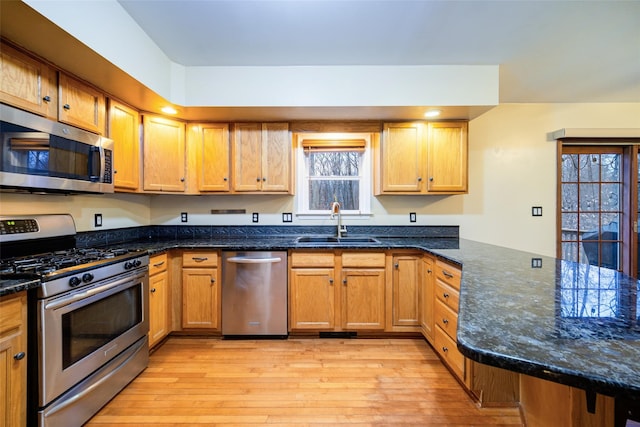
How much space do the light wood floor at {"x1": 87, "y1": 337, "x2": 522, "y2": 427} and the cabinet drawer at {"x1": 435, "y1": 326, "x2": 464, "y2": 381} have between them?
0.10m

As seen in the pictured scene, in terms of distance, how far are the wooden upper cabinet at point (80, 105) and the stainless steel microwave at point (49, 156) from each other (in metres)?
0.12

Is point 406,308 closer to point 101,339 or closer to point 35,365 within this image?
point 101,339

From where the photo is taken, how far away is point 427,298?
2.35m

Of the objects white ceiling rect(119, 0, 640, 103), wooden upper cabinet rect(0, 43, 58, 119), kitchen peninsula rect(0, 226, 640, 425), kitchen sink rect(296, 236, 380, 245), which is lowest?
kitchen peninsula rect(0, 226, 640, 425)

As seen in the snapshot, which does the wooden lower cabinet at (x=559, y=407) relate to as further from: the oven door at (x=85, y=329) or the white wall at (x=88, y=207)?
the white wall at (x=88, y=207)

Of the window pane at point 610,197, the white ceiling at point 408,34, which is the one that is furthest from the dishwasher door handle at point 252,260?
the window pane at point 610,197

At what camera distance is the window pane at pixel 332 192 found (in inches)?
123

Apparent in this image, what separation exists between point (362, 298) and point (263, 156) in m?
1.67

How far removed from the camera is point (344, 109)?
2.43 meters

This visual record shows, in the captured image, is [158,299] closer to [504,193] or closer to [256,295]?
[256,295]

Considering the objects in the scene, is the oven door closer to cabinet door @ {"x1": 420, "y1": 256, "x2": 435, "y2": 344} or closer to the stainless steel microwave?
the stainless steel microwave

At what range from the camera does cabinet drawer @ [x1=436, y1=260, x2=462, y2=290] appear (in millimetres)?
1857

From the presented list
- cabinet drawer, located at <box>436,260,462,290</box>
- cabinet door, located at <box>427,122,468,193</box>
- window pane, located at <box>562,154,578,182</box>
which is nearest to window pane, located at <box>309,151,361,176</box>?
cabinet door, located at <box>427,122,468,193</box>

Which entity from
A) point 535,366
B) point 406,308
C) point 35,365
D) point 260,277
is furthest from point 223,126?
point 535,366
